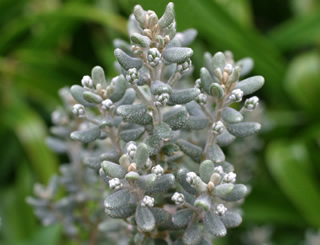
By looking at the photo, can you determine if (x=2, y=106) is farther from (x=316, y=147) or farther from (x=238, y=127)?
(x=238, y=127)

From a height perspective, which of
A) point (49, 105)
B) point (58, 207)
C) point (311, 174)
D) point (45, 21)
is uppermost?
point (45, 21)

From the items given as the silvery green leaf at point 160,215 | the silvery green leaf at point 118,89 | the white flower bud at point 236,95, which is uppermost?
the silvery green leaf at point 118,89

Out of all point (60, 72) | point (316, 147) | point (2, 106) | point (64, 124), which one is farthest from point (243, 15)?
point (64, 124)

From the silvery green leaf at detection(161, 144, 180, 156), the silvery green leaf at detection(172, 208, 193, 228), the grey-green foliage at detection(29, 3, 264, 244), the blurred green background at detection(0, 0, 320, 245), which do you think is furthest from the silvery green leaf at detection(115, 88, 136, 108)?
the blurred green background at detection(0, 0, 320, 245)

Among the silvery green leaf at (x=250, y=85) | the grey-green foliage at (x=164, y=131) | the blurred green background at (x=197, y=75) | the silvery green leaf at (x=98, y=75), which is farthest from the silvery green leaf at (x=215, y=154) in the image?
the blurred green background at (x=197, y=75)

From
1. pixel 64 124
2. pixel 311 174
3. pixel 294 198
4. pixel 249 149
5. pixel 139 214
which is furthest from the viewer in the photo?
pixel 311 174

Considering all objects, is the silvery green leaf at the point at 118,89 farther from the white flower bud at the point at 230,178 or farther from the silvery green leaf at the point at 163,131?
the white flower bud at the point at 230,178

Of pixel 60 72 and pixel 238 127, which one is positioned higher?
pixel 60 72

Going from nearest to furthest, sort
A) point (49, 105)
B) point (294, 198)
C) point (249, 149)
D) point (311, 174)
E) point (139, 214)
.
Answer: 1. point (139, 214)
2. point (249, 149)
3. point (294, 198)
4. point (311, 174)
5. point (49, 105)
